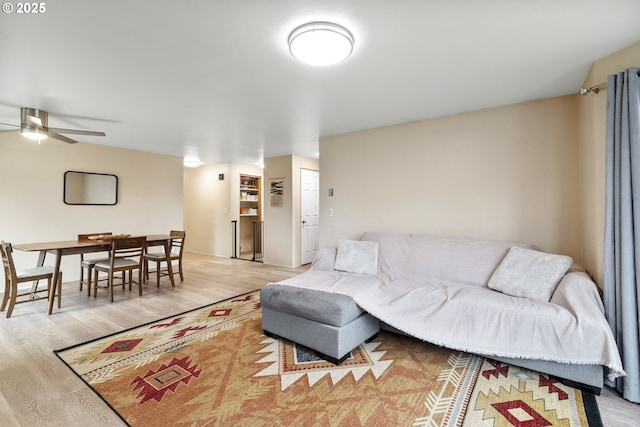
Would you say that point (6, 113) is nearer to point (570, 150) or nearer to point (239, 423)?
point (239, 423)

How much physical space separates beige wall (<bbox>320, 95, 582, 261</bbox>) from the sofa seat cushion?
5.75 ft

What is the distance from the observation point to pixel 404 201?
3689 millimetres

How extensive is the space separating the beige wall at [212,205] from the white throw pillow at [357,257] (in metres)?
4.26

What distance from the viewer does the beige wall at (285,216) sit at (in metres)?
5.78

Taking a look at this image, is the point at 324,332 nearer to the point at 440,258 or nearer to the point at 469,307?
the point at 469,307

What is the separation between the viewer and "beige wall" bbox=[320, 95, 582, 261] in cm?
281

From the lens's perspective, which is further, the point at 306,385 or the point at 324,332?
the point at 324,332

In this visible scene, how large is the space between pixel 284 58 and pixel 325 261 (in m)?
2.17

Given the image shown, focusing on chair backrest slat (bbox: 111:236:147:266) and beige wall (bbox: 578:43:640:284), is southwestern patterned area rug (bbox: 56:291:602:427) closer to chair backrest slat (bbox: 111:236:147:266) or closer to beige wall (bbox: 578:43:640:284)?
beige wall (bbox: 578:43:640:284)

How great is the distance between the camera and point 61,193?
14.9ft

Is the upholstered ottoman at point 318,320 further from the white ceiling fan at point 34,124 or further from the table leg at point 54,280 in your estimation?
the white ceiling fan at point 34,124

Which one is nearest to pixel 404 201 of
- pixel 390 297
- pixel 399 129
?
pixel 399 129

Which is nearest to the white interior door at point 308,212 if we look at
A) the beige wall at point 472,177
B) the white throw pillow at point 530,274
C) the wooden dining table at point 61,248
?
the beige wall at point 472,177

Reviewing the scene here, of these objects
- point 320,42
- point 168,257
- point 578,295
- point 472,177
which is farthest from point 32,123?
point 578,295
